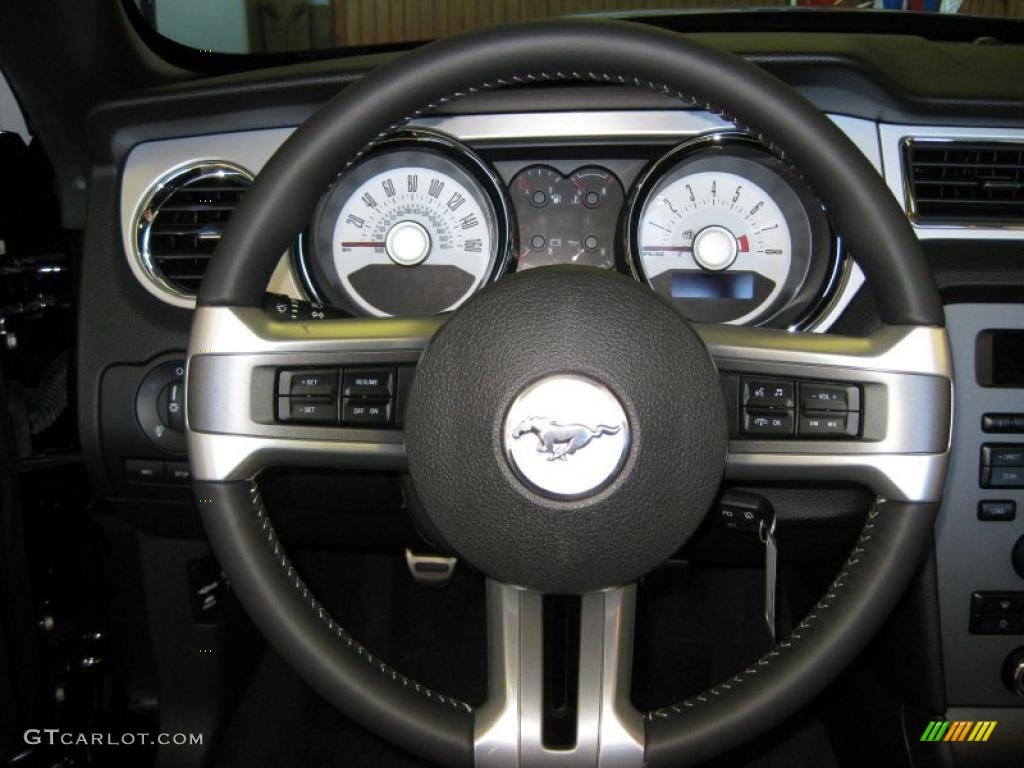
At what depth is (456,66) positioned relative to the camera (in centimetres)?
80

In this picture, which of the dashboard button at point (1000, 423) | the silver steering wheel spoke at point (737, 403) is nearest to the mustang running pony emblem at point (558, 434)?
the silver steering wheel spoke at point (737, 403)

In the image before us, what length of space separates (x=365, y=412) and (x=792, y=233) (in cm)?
68

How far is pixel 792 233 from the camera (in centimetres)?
125

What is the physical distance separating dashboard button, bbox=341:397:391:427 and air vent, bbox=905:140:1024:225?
75 centimetres

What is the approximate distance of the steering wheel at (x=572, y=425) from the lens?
786mm

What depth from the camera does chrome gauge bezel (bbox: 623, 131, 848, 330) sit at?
1183 mm

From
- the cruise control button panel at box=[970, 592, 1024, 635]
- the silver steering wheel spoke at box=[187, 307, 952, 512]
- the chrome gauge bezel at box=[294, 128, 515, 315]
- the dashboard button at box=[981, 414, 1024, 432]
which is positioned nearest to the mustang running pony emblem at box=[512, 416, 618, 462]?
the silver steering wheel spoke at box=[187, 307, 952, 512]

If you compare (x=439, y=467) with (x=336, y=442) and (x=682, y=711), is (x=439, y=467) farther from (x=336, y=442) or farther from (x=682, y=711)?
(x=682, y=711)

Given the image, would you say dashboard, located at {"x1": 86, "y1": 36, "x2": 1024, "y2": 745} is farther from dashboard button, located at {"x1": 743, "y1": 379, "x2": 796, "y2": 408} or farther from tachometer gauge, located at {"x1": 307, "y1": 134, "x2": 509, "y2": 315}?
dashboard button, located at {"x1": 743, "y1": 379, "x2": 796, "y2": 408}

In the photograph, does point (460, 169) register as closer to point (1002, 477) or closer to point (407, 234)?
point (407, 234)

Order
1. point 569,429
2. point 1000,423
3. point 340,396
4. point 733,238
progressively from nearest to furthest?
point 569,429
point 340,396
point 1000,423
point 733,238

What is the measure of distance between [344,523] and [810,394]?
784 millimetres

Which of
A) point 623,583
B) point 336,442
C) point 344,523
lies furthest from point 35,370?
point 623,583

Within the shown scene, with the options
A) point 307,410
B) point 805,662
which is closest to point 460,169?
point 307,410
